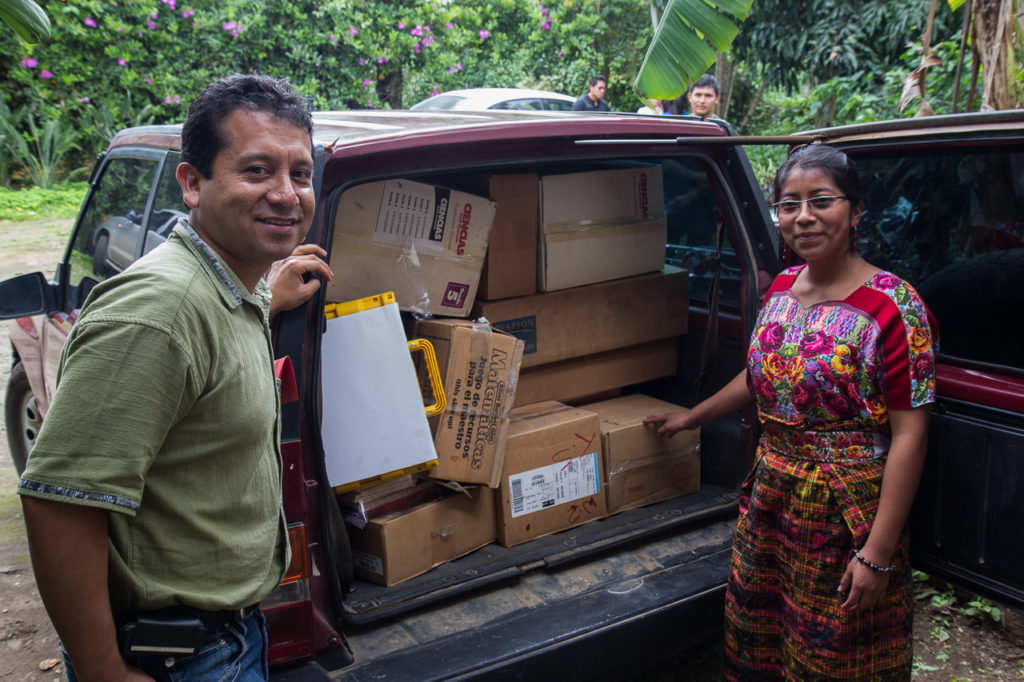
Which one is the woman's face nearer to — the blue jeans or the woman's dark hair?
the woman's dark hair

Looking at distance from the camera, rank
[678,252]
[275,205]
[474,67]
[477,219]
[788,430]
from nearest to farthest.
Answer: [275,205]
[788,430]
[477,219]
[678,252]
[474,67]

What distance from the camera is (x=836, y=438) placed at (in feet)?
6.54

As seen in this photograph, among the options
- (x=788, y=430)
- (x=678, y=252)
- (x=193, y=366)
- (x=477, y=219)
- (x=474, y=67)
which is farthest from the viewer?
(x=474, y=67)

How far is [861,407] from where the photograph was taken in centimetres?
195

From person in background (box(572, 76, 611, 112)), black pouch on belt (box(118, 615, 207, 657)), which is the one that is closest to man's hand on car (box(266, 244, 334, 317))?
black pouch on belt (box(118, 615, 207, 657))

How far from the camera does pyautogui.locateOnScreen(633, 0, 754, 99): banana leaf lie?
3916 mm

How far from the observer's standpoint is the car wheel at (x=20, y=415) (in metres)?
3.76

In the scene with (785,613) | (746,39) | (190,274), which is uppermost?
(746,39)

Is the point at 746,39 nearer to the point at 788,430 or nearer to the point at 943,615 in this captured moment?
the point at 943,615

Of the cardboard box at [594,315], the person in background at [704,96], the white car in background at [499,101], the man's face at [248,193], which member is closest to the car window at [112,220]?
the cardboard box at [594,315]

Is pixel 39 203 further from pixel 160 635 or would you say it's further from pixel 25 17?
pixel 160 635

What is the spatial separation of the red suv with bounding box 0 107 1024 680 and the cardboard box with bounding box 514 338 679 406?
0.56 meters

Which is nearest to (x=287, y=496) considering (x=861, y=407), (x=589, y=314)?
(x=861, y=407)

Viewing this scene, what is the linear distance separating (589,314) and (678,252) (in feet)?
2.32
